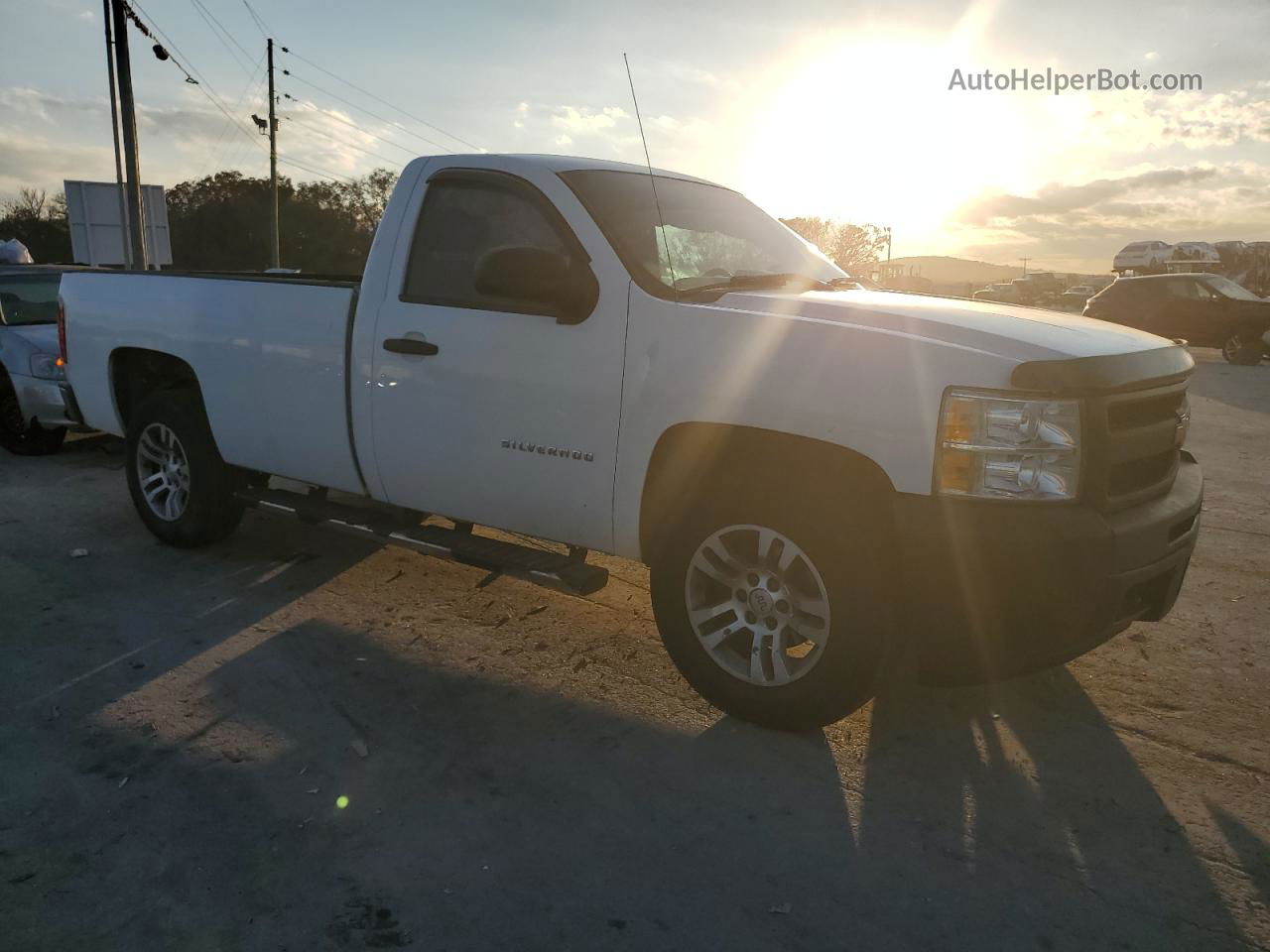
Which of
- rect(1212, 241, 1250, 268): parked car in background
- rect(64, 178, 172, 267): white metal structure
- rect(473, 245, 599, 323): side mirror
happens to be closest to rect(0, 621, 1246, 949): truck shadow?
rect(473, 245, 599, 323): side mirror

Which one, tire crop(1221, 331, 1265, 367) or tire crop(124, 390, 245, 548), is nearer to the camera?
tire crop(124, 390, 245, 548)

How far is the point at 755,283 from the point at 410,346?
57.1 inches

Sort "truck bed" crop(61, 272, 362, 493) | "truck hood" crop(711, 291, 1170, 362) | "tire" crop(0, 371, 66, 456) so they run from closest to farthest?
"truck hood" crop(711, 291, 1170, 362)
"truck bed" crop(61, 272, 362, 493)
"tire" crop(0, 371, 66, 456)

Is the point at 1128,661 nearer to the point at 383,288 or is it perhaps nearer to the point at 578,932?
the point at 578,932

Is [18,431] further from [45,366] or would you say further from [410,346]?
[410,346]

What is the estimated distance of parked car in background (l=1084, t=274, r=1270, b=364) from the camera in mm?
17969

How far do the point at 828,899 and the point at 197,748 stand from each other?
2.15m

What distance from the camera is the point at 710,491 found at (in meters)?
3.29

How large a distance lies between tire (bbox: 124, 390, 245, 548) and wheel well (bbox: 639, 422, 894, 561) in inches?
113

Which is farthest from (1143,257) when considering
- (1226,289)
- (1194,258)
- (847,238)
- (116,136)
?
(116,136)

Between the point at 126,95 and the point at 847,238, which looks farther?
→ the point at 847,238

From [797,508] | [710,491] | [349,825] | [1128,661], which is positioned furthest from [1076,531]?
[349,825]

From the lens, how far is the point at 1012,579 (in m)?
2.79

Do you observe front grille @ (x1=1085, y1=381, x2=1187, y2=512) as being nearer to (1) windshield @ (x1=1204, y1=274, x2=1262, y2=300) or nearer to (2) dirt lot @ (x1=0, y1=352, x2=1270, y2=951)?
(2) dirt lot @ (x1=0, y1=352, x2=1270, y2=951)
